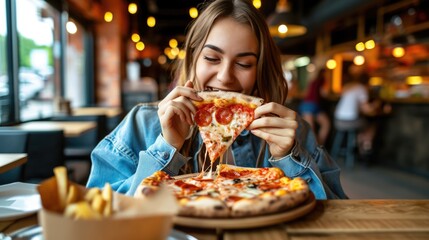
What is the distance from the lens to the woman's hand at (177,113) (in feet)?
4.51

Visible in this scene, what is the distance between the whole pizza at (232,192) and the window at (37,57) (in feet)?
13.1

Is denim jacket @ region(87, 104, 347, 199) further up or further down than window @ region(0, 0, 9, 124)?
further down

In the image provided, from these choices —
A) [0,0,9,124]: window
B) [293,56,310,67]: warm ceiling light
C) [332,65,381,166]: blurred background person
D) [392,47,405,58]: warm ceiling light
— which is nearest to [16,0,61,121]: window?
[0,0,9,124]: window

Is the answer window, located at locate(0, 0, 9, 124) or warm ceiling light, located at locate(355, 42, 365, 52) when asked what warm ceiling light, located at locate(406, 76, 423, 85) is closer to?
warm ceiling light, located at locate(355, 42, 365, 52)

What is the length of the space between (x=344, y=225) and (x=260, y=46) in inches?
37.4

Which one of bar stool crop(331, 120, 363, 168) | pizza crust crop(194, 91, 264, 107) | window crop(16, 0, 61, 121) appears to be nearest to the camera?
pizza crust crop(194, 91, 264, 107)

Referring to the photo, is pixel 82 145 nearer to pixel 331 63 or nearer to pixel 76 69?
pixel 76 69

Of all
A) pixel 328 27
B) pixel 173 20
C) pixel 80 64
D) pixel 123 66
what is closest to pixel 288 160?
pixel 80 64

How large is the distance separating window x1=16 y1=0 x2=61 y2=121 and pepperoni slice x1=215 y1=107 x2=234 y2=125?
3744 mm

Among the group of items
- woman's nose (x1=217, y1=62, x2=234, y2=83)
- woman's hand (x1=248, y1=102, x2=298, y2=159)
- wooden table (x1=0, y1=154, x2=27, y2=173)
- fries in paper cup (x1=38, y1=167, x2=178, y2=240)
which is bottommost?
wooden table (x1=0, y1=154, x2=27, y2=173)

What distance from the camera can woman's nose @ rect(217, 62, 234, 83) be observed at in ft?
5.12

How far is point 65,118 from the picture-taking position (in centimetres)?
483

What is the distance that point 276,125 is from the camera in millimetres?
1337

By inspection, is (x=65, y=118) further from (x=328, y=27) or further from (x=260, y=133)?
(x=328, y=27)
